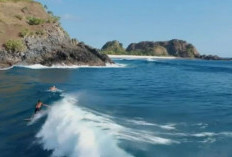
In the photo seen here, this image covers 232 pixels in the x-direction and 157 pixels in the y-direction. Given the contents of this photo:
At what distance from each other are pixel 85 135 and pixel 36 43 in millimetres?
65582

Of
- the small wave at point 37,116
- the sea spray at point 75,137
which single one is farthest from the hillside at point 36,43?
the sea spray at point 75,137

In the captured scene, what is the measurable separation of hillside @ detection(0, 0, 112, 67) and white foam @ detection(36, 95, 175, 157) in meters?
51.7

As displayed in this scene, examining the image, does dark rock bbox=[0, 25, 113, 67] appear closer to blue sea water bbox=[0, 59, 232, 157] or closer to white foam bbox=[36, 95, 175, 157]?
blue sea water bbox=[0, 59, 232, 157]

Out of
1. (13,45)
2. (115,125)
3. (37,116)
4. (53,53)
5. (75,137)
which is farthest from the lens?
(53,53)

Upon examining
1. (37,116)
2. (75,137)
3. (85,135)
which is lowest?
(37,116)

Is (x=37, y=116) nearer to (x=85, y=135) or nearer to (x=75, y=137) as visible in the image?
(x=75, y=137)

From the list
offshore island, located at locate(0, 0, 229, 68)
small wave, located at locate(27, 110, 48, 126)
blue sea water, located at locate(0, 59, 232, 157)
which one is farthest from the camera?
offshore island, located at locate(0, 0, 229, 68)

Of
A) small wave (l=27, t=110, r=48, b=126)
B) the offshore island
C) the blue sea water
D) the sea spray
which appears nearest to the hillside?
the offshore island

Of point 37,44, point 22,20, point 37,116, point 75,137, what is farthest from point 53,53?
point 75,137

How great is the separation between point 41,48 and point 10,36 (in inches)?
310

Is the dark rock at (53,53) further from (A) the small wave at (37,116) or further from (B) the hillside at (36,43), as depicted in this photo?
(A) the small wave at (37,116)

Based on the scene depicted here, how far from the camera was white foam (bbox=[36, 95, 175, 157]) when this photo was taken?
16562mm

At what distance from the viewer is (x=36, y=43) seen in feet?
264

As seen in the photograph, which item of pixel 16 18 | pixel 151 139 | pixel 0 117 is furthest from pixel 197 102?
pixel 16 18
